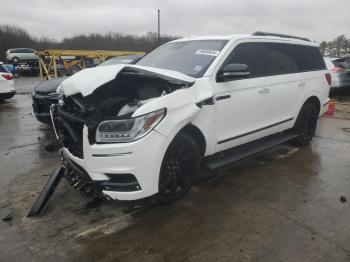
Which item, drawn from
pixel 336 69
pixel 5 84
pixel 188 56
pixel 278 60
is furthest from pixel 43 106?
pixel 336 69

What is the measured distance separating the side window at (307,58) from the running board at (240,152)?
1251 mm

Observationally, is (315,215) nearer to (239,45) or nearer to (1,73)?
(239,45)

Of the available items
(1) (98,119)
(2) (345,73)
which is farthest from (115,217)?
(2) (345,73)

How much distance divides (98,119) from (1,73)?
9.62 m

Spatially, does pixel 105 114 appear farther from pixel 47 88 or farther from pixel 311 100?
pixel 311 100

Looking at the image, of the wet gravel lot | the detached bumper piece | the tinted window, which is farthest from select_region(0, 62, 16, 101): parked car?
the tinted window

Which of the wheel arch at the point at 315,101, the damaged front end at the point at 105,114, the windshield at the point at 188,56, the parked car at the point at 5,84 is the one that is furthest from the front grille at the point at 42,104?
the parked car at the point at 5,84

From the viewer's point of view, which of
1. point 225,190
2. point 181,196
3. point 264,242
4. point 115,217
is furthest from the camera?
point 225,190

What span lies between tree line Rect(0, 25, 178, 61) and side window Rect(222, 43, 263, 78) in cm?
4050

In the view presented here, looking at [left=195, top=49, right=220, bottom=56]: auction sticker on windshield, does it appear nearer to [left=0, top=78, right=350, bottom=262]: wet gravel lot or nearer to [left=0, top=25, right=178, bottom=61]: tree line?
[left=0, top=78, right=350, bottom=262]: wet gravel lot

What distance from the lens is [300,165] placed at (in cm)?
525

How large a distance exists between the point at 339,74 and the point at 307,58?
24.3 ft

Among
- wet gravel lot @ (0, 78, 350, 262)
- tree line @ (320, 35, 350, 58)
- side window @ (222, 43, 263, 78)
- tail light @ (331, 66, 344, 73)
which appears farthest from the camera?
tree line @ (320, 35, 350, 58)

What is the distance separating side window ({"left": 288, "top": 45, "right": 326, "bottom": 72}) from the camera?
572 centimetres
